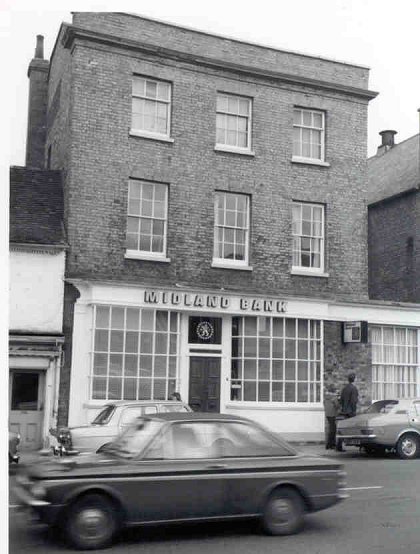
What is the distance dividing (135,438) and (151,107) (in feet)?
40.8

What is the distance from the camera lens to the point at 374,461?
52.2ft

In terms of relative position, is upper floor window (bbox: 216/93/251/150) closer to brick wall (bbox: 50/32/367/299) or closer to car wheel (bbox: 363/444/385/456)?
brick wall (bbox: 50/32/367/299)

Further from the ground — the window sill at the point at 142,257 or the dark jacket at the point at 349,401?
the window sill at the point at 142,257

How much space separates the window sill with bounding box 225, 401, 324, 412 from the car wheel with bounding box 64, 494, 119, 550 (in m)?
11.7

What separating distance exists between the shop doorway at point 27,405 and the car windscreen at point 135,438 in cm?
908

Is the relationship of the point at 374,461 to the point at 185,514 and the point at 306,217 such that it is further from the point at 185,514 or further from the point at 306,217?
the point at 185,514

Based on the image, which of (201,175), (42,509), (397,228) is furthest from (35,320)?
(397,228)

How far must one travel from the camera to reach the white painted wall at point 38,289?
17.1 meters

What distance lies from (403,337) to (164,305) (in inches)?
300

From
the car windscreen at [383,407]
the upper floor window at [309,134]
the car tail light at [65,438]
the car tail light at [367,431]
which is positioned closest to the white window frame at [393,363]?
the car windscreen at [383,407]

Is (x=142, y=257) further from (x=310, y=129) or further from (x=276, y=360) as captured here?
(x=310, y=129)

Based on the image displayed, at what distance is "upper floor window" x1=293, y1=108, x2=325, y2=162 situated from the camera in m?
20.7

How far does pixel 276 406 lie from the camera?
63.3ft

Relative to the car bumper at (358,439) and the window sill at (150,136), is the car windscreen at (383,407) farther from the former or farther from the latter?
the window sill at (150,136)
